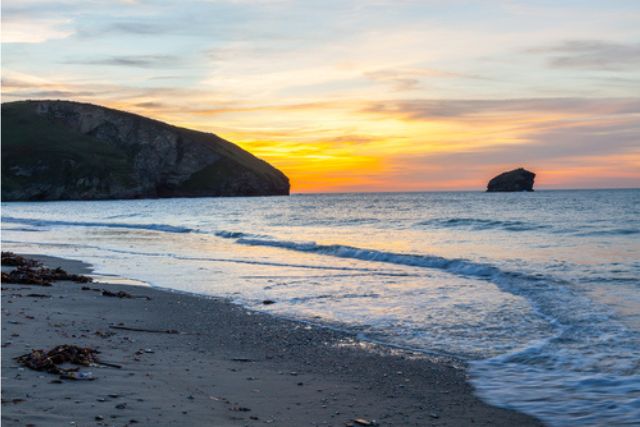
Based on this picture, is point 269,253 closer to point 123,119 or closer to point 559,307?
point 559,307

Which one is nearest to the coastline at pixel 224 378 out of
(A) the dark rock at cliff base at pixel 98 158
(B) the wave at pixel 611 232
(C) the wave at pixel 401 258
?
(C) the wave at pixel 401 258

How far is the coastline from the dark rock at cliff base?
511 feet

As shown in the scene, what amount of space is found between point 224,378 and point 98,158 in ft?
573

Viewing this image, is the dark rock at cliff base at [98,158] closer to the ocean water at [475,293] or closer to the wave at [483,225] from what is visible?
the wave at [483,225]

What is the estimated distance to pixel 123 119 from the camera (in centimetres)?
19412

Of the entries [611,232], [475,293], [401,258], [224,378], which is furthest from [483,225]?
[224,378]

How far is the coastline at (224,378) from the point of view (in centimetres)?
610

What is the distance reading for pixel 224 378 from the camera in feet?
25.2

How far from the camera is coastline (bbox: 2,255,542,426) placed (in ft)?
20.0

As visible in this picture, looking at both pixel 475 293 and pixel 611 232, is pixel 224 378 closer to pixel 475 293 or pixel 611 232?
pixel 475 293

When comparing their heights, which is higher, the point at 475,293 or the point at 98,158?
the point at 98,158

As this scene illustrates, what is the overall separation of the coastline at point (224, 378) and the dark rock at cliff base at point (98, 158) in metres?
156

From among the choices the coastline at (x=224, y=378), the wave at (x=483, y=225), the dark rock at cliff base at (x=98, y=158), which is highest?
the dark rock at cliff base at (x=98, y=158)

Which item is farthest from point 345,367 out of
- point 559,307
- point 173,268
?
point 173,268
